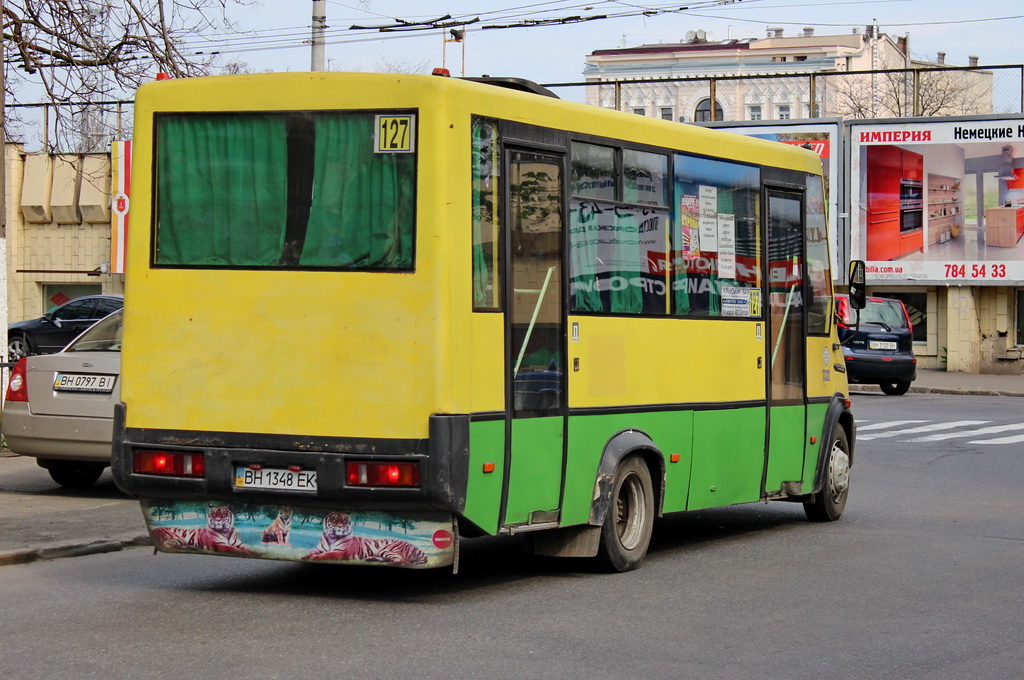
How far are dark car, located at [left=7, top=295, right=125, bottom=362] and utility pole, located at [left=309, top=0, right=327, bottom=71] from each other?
48.2ft

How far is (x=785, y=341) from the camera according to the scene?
11.1 meters

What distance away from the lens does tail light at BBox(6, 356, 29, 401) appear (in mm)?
12906

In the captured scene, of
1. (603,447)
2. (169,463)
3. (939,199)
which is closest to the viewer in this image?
(169,463)

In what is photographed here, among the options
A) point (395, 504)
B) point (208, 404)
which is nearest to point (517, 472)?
point (395, 504)

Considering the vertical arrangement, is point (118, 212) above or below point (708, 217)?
above

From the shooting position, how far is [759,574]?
30.5ft

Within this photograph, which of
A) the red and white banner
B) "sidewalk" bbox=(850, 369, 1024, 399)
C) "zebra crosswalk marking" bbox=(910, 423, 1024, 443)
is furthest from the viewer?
the red and white banner

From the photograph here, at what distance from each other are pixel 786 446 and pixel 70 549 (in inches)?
204

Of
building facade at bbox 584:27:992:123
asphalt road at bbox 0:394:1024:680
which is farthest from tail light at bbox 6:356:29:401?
building facade at bbox 584:27:992:123

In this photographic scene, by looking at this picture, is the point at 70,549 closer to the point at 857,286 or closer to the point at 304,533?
the point at 304,533

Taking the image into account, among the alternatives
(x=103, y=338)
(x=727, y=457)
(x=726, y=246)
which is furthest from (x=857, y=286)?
(x=103, y=338)

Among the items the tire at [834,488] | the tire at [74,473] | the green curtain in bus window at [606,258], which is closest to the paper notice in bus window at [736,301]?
the green curtain in bus window at [606,258]

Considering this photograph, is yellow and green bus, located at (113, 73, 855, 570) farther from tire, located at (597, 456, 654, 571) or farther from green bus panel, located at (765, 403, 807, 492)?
green bus panel, located at (765, 403, 807, 492)

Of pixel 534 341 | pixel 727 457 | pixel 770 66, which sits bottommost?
pixel 727 457
